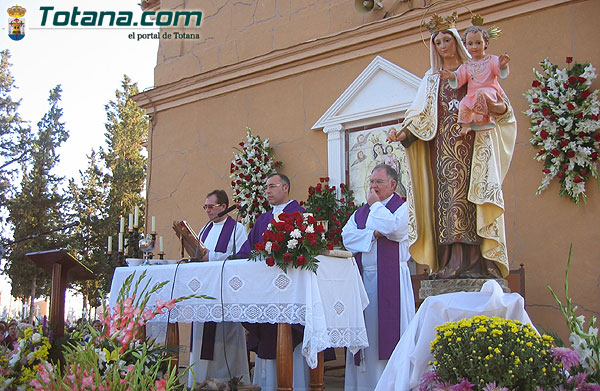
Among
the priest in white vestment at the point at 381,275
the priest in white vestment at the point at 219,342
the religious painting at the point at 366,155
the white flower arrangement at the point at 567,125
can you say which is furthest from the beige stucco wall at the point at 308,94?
the priest in white vestment at the point at 219,342

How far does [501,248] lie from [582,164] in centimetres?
238

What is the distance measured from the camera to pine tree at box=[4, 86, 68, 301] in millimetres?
18594

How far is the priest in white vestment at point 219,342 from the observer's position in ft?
20.8

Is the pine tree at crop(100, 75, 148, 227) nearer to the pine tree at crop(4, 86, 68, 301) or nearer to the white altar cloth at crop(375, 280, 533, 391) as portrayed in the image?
the pine tree at crop(4, 86, 68, 301)

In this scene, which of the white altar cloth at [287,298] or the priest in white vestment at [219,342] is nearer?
the white altar cloth at [287,298]

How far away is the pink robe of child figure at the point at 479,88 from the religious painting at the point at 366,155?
3207mm

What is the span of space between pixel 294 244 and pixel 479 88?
66.5 inches

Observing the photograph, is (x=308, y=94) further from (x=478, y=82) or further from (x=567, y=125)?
(x=478, y=82)

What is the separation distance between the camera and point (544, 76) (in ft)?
21.6

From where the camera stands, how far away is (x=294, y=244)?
15.6 ft

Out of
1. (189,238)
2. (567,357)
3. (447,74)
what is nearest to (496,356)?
(567,357)

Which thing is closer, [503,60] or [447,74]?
[503,60]

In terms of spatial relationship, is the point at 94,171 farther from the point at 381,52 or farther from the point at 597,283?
the point at 597,283

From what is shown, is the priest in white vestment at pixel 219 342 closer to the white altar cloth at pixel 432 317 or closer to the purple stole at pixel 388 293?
the purple stole at pixel 388 293
